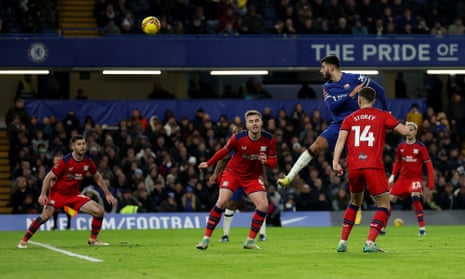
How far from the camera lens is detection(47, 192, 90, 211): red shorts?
19812 mm

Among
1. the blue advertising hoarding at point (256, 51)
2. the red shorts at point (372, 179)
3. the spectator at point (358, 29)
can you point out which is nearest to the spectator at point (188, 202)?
the blue advertising hoarding at point (256, 51)

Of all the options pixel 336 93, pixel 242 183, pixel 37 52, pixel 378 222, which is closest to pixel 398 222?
pixel 37 52

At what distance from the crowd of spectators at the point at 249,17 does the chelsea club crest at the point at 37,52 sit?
1.37 m

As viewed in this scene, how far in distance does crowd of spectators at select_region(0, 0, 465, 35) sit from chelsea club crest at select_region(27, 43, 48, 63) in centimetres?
137

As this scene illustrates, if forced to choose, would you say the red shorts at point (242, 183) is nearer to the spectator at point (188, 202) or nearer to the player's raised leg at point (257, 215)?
the player's raised leg at point (257, 215)

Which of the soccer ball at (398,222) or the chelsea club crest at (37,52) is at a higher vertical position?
the chelsea club crest at (37,52)

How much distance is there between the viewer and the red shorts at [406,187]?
2458cm

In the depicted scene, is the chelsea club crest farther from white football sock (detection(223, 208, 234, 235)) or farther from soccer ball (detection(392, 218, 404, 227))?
white football sock (detection(223, 208, 234, 235))

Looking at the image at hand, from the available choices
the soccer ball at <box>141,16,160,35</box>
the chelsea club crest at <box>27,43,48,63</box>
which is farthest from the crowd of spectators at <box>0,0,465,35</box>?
the soccer ball at <box>141,16,160,35</box>

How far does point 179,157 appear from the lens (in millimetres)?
33969

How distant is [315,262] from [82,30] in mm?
23392

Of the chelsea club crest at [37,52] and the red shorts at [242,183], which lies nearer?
the red shorts at [242,183]

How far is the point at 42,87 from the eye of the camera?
130 feet

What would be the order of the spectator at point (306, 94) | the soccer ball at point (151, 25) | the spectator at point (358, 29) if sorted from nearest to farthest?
the soccer ball at point (151, 25)
the spectator at point (358, 29)
the spectator at point (306, 94)
